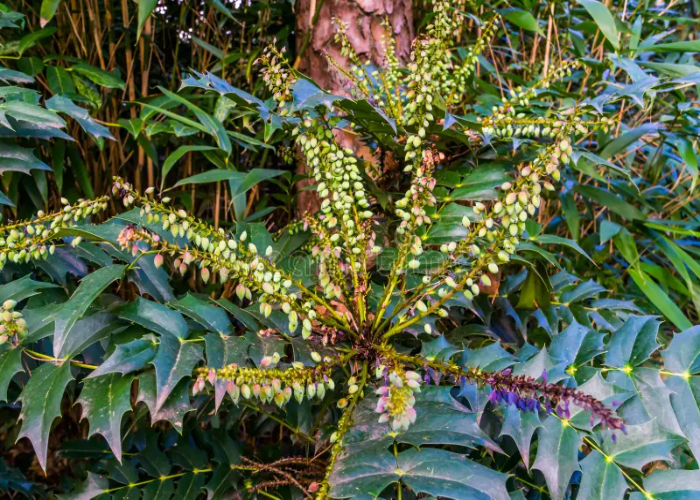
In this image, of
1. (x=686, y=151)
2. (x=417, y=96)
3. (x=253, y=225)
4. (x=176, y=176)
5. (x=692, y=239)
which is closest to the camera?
(x=417, y=96)

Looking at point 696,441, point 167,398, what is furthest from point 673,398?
point 167,398

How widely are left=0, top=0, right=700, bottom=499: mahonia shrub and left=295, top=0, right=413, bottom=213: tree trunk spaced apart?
15cm

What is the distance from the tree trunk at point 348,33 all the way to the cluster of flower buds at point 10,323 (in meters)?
0.54

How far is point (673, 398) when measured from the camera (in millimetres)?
587

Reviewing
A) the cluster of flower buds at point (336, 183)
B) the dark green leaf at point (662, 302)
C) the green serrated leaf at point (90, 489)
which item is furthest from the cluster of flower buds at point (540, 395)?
the dark green leaf at point (662, 302)

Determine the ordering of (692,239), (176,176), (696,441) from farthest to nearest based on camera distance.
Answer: (692,239) → (176,176) → (696,441)

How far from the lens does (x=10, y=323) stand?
526 mm

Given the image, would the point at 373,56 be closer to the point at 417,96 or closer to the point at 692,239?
the point at 417,96

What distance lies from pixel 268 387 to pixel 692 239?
1.48 metres

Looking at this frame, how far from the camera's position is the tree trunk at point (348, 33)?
0.98m

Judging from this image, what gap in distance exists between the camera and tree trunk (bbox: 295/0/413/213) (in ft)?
3.21

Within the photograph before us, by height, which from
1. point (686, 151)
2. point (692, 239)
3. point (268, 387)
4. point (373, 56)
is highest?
point (373, 56)

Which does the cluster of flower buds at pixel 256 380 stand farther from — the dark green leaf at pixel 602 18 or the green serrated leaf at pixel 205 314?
the dark green leaf at pixel 602 18

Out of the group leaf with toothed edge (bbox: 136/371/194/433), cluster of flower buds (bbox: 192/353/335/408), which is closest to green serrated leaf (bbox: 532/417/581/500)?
cluster of flower buds (bbox: 192/353/335/408)
